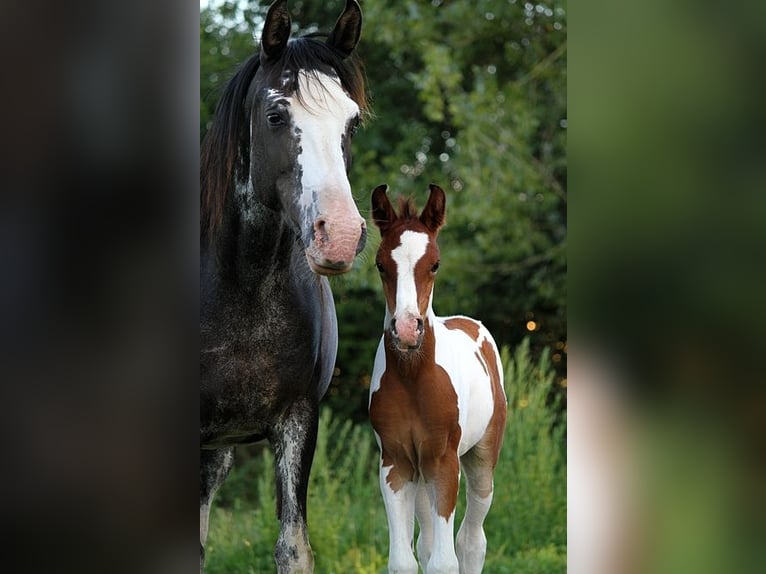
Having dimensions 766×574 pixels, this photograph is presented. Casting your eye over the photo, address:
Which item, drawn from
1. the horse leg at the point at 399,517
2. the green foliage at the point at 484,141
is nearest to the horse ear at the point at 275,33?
the horse leg at the point at 399,517

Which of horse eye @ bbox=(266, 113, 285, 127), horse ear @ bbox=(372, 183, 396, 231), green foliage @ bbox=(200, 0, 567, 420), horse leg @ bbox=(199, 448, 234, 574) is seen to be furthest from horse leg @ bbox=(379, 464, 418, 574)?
green foliage @ bbox=(200, 0, 567, 420)

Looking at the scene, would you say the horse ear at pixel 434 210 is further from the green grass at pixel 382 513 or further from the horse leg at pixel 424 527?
the green grass at pixel 382 513

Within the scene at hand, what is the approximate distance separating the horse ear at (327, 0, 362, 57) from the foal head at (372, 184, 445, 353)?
1.00 ft

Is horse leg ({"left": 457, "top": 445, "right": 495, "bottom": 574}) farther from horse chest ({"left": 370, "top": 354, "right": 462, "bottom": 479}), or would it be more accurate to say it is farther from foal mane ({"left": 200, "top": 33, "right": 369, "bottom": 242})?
foal mane ({"left": 200, "top": 33, "right": 369, "bottom": 242})

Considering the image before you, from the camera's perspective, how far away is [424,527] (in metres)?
2.14

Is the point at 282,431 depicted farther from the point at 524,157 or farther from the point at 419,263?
the point at 524,157

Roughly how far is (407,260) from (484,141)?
2541 millimetres

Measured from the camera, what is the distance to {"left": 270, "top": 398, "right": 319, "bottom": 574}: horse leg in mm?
2066

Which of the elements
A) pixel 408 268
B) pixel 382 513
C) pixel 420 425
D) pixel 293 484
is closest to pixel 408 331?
pixel 408 268
